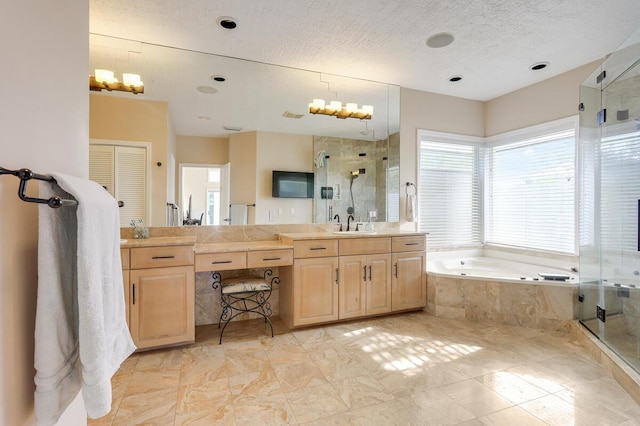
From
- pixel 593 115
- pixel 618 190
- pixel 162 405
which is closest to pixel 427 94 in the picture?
pixel 593 115

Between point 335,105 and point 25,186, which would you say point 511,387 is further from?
point 335,105

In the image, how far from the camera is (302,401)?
190 centimetres

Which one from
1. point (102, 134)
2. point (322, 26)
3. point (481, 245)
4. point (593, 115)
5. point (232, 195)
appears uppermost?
point (322, 26)

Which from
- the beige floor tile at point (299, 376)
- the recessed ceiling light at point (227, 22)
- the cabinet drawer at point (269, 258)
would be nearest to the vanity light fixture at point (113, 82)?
the recessed ceiling light at point (227, 22)

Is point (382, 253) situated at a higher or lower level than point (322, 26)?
lower

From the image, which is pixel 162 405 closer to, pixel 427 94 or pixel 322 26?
pixel 322 26

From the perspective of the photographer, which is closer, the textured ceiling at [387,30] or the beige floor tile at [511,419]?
the beige floor tile at [511,419]

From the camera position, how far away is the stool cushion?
2720 mm

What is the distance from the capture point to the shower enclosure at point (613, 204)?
236 centimetres

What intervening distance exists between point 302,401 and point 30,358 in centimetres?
152

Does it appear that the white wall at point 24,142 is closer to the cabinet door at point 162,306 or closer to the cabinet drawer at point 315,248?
the cabinet door at point 162,306

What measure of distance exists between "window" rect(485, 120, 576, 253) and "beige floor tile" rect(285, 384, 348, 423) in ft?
10.4

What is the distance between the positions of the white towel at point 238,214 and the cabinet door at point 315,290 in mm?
766

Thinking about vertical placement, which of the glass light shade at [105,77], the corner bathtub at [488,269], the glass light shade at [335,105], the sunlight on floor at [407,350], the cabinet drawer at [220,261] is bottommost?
the sunlight on floor at [407,350]
